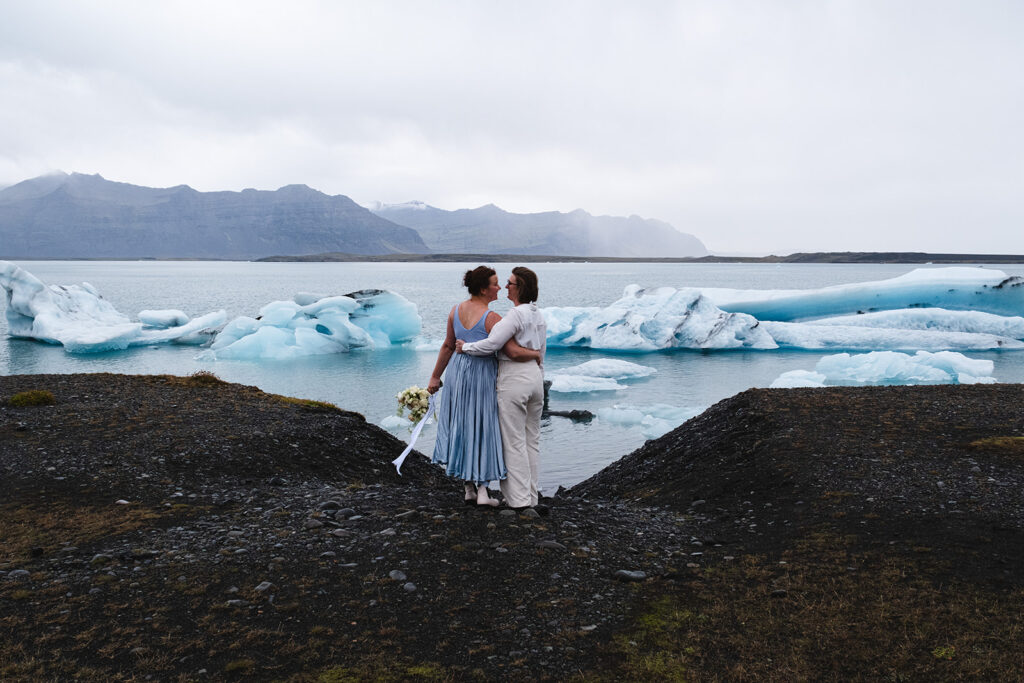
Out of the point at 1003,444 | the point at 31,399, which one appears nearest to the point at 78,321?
the point at 31,399

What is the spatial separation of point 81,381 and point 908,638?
14821mm

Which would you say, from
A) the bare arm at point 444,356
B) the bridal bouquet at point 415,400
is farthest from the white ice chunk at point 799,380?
the bare arm at point 444,356

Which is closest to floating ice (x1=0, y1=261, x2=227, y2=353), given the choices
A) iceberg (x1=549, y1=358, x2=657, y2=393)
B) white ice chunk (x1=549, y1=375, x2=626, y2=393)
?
iceberg (x1=549, y1=358, x2=657, y2=393)

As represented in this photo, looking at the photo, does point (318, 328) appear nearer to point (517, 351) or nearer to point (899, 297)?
point (899, 297)

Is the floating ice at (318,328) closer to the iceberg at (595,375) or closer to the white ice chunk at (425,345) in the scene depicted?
the white ice chunk at (425,345)

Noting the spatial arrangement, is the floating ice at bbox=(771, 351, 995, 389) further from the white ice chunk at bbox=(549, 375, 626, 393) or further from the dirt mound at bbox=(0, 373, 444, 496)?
the dirt mound at bbox=(0, 373, 444, 496)

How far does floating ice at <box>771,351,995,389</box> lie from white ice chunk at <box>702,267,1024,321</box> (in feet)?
43.3

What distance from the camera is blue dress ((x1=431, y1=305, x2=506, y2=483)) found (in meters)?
6.63

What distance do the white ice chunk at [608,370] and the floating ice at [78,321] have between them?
73.7 feet

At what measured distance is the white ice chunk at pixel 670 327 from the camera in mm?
36438

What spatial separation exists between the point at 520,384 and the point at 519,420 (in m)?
0.39

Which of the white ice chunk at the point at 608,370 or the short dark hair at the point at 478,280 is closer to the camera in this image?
the short dark hair at the point at 478,280

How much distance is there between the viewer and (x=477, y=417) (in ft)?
21.9

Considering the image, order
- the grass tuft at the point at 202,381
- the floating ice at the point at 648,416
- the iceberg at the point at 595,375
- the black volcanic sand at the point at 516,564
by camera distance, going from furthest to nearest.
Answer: the iceberg at the point at 595,375 < the floating ice at the point at 648,416 < the grass tuft at the point at 202,381 < the black volcanic sand at the point at 516,564
